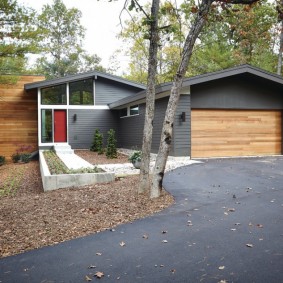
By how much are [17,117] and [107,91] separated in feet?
17.9

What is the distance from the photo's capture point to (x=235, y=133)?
13336mm

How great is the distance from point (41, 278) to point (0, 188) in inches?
283

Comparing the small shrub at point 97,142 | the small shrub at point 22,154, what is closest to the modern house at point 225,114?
the small shrub at point 97,142

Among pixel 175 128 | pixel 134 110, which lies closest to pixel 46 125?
pixel 134 110

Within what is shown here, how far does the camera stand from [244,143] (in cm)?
1348

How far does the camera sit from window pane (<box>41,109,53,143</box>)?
59.2ft

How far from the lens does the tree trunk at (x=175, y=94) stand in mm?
5887

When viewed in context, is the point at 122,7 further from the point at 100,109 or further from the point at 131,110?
the point at 100,109

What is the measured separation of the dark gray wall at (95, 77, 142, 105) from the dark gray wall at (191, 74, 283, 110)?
8.06 m

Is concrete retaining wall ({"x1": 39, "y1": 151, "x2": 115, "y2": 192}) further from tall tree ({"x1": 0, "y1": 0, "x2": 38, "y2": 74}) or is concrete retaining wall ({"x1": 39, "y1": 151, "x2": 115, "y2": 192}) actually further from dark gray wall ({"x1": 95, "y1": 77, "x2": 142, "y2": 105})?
dark gray wall ({"x1": 95, "y1": 77, "x2": 142, "y2": 105})

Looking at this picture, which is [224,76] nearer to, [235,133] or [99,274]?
[235,133]

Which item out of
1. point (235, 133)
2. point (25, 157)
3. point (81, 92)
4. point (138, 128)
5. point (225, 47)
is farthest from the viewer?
point (225, 47)

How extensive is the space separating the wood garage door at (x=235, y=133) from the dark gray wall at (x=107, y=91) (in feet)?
26.5

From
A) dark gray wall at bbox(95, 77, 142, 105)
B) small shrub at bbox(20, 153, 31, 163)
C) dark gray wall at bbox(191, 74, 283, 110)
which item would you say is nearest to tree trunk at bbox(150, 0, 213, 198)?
dark gray wall at bbox(191, 74, 283, 110)
